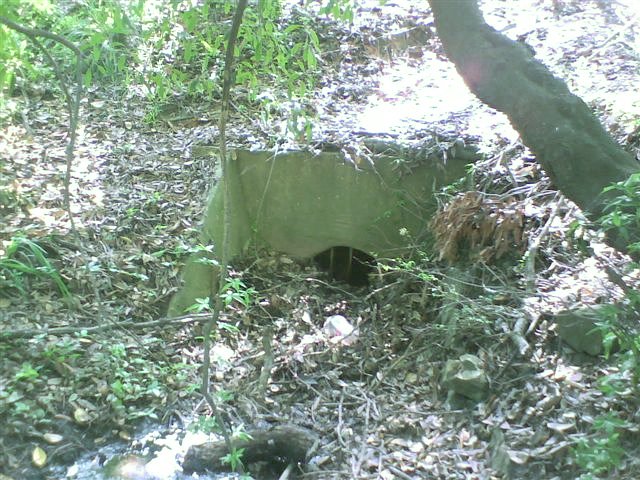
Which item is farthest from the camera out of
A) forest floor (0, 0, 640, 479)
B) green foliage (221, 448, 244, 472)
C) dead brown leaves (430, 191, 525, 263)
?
dead brown leaves (430, 191, 525, 263)

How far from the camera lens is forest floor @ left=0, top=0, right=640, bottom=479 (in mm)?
3322

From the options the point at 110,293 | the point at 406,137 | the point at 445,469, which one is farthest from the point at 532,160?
the point at 110,293

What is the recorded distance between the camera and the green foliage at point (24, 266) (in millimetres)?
3875

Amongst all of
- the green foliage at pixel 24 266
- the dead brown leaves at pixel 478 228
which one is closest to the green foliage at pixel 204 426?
the green foliage at pixel 24 266

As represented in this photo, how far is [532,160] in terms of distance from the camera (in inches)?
191

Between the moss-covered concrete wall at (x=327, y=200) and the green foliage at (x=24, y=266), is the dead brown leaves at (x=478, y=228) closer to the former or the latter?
the moss-covered concrete wall at (x=327, y=200)

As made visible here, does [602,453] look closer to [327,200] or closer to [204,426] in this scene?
[204,426]

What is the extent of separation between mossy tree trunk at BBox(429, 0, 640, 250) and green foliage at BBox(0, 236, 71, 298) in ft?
9.39

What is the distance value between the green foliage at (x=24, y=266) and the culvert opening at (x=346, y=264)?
2.69 m

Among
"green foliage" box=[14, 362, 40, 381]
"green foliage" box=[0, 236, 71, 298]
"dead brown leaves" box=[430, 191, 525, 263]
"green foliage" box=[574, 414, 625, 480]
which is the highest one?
"dead brown leaves" box=[430, 191, 525, 263]

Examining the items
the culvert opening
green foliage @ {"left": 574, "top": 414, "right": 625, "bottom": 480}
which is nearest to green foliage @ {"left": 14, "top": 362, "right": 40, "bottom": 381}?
green foliage @ {"left": 574, "top": 414, "right": 625, "bottom": 480}

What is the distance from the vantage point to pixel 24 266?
12.7 ft

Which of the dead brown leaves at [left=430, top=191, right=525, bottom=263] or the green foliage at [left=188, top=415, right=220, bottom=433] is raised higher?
the dead brown leaves at [left=430, top=191, right=525, bottom=263]

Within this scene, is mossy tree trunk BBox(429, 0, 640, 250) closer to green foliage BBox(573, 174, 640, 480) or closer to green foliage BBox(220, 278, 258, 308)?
green foliage BBox(573, 174, 640, 480)
